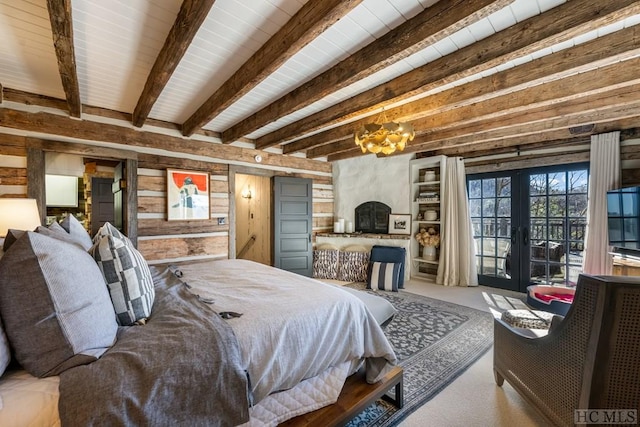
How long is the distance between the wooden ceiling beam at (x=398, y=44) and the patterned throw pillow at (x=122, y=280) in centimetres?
192

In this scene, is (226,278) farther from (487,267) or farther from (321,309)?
(487,267)

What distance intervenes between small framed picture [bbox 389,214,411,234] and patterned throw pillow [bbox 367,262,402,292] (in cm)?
86

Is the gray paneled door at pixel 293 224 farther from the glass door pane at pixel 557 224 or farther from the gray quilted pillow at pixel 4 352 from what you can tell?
the gray quilted pillow at pixel 4 352

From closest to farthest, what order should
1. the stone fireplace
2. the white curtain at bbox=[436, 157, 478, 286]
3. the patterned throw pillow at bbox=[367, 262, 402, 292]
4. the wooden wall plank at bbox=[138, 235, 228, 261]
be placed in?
the wooden wall plank at bbox=[138, 235, 228, 261] → the patterned throw pillow at bbox=[367, 262, 402, 292] → the white curtain at bbox=[436, 157, 478, 286] → the stone fireplace

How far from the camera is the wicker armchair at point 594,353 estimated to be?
1075 mm

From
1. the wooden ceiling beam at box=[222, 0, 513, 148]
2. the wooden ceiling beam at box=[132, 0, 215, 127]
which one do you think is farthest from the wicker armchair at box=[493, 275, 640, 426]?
the wooden ceiling beam at box=[132, 0, 215, 127]

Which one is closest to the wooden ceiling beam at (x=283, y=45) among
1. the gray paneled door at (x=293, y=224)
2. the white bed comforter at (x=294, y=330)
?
the white bed comforter at (x=294, y=330)

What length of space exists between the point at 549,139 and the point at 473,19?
3.44 meters

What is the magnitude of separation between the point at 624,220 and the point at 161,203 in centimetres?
562

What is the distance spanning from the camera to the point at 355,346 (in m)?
1.52

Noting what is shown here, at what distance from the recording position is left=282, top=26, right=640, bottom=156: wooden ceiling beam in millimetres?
1830

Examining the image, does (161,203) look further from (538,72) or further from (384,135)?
(538,72)

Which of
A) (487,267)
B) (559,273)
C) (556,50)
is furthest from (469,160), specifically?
(556,50)

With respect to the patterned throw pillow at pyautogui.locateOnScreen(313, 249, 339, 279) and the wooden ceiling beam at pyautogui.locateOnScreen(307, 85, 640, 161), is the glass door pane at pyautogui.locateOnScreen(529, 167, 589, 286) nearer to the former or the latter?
the wooden ceiling beam at pyautogui.locateOnScreen(307, 85, 640, 161)
